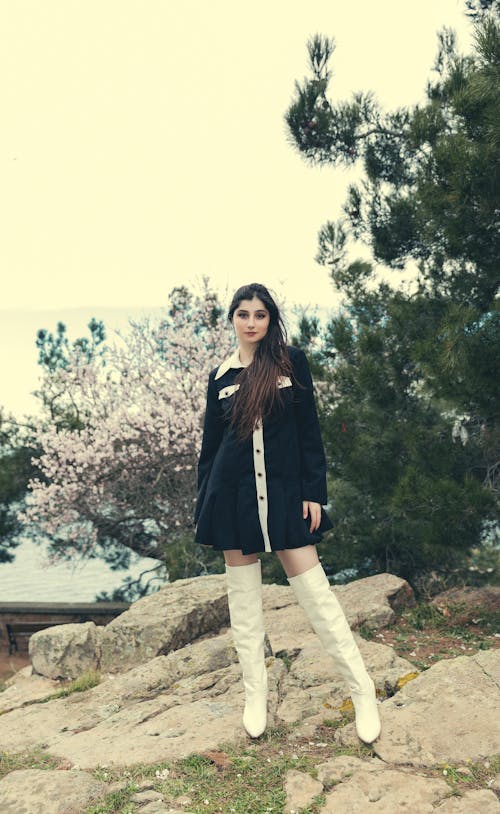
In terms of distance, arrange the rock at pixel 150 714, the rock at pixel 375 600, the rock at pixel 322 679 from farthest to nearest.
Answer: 1. the rock at pixel 375 600
2. the rock at pixel 322 679
3. the rock at pixel 150 714

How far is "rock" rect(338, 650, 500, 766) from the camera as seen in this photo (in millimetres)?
3510

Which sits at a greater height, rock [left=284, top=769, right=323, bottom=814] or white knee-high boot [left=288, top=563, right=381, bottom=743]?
white knee-high boot [left=288, top=563, right=381, bottom=743]

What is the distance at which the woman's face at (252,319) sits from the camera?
3.56 m

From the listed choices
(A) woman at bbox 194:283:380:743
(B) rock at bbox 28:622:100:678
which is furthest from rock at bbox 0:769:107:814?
(B) rock at bbox 28:622:100:678

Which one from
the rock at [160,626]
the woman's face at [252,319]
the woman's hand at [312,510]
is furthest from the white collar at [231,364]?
the rock at [160,626]

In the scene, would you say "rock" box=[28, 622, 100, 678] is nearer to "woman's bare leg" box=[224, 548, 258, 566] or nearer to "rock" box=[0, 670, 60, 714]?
"rock" box=[0, 670, 60, 714]

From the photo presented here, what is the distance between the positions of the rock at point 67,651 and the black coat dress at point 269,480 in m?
3.20

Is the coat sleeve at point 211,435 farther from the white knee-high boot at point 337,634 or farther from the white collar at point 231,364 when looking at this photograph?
the white knee-high boot at point 337,634

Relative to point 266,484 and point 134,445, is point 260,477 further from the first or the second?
point 134,445

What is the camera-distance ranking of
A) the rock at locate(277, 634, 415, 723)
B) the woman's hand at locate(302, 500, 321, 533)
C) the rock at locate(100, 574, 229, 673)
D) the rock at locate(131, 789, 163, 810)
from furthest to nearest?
1. the rock at locate(100, 574, 229, 673)
2. the rock at locate(277, 634, 415, 723)
3. the woman's hand at locate(302, 500, 321, 533)
4. the rock at locate(131, 789, 163, 810)

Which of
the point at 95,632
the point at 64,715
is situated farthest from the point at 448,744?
the point at 95,632

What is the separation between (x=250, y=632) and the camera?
365 centimetres

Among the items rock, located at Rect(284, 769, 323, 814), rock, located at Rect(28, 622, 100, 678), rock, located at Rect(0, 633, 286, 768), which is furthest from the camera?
rock, located at Rect(28, 622, 100, 678)

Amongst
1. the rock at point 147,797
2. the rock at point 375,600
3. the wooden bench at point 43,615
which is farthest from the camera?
the wooden bench at point 43,615
